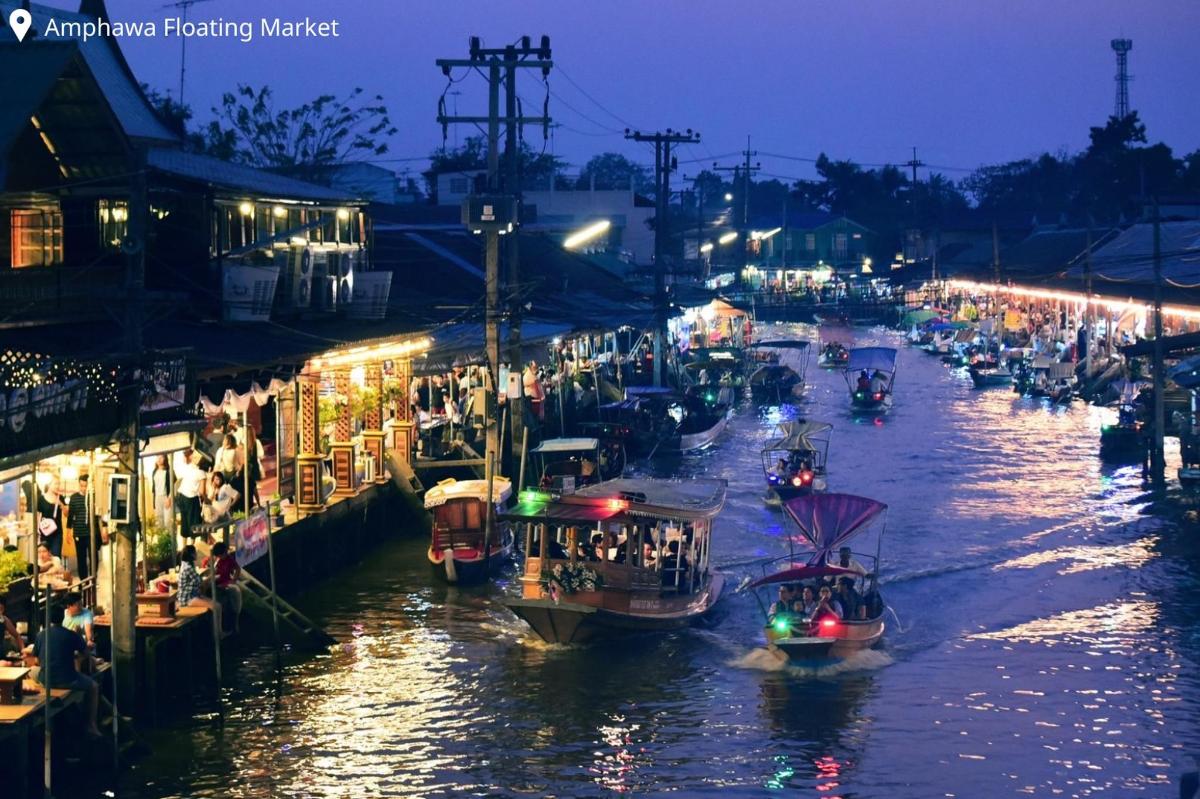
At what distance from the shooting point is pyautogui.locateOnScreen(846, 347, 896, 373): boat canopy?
63.7 meters

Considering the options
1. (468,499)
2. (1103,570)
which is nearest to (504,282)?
(468,499)

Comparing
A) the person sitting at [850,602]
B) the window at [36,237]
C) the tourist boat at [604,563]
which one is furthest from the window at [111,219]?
the person sitting at [850,602]

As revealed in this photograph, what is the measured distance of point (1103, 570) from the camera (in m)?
32.6

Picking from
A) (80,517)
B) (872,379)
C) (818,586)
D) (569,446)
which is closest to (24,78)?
(80,517)

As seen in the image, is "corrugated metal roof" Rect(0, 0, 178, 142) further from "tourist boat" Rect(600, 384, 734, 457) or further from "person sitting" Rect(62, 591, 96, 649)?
"tourist boat" Rect(600, 384, 734, 457)

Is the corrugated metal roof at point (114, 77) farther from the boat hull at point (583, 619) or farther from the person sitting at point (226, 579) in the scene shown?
the boat hull at point (583, 619)

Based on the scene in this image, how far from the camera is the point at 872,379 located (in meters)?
63.7

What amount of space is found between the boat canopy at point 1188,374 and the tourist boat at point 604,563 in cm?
1685

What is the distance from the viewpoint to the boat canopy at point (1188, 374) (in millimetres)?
37469

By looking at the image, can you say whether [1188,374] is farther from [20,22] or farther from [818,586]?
[20,22]

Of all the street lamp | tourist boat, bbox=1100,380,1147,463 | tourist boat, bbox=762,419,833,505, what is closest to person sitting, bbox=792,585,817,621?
tourist boat, bbox=762,419,833,505

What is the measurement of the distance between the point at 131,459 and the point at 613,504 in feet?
28.3

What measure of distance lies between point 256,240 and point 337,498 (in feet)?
19.6

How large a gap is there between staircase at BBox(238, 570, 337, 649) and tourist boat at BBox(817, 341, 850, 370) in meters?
58.1
